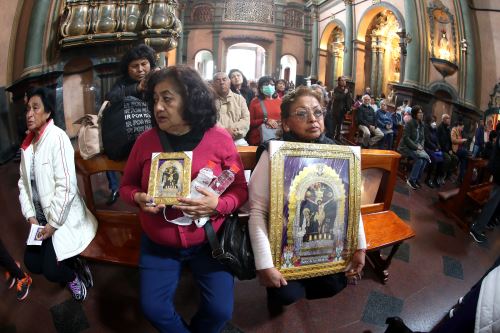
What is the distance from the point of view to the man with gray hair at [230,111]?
2504mm

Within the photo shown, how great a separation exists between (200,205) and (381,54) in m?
11.0

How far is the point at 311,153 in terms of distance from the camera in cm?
112

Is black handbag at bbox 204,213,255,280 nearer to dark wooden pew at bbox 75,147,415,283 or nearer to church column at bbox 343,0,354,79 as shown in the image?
dark wooden pew at bbox 75,147,415,283

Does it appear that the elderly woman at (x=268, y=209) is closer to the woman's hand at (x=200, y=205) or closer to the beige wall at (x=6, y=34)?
the woman's hand at (x=200, y=205)

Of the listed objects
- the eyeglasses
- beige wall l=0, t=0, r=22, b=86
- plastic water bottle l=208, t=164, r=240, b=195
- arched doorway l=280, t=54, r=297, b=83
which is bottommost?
plastic water bottle l=208, t=164, r=240, b=195

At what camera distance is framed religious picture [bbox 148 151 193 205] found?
1.02 metres

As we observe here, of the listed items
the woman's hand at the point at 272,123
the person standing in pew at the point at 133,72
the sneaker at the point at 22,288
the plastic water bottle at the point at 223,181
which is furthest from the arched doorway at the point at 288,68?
the sneaker at the point at 22,288

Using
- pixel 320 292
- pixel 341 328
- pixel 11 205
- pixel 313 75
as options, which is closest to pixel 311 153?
pixel 320 292

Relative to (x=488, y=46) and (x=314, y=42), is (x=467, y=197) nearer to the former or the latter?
(x=488, y=46)

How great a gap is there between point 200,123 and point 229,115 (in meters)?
1.50

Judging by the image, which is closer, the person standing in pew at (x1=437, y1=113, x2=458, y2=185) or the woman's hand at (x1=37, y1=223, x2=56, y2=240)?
the woman's hand at (x1=37, y1=223, x2=56, y2=240)

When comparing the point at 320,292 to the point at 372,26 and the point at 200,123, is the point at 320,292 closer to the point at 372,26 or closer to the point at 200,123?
the point at 200,123

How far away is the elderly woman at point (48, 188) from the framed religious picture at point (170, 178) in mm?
626

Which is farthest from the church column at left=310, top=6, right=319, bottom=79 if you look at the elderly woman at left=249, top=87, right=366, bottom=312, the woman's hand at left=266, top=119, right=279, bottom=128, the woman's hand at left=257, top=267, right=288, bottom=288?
the woman's hand at left=257, top=267, right=288, bottom=288
